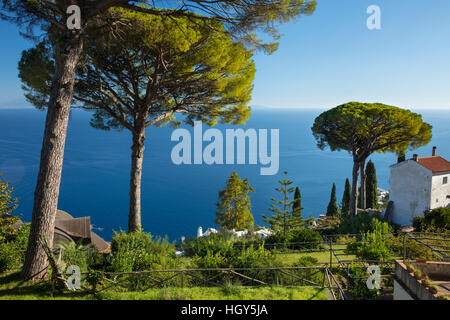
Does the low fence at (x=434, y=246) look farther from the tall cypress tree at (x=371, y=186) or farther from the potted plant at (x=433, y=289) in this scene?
the tall cypress tree at (x=371, y=186)

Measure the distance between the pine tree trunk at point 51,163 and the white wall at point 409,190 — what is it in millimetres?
20661

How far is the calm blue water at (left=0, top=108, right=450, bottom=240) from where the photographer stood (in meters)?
57.6

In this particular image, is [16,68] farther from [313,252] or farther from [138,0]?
[313,252]

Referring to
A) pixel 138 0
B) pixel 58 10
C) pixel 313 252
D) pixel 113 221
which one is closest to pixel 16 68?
pixel 58 10

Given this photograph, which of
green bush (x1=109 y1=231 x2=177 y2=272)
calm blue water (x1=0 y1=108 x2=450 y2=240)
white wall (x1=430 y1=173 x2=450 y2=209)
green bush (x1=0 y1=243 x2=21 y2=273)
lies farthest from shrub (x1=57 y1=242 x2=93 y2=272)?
calm blue water (x1=0 y1=108 x2=450 y2=240)

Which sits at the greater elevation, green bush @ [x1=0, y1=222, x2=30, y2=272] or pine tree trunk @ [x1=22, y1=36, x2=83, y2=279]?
pine tree trunk @ [x1=22, y1=36, x2=83, y2=279]

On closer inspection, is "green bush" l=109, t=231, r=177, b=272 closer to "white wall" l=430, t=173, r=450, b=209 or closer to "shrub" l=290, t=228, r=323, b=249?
"shrub" l=290, t=228, r=323, b=249

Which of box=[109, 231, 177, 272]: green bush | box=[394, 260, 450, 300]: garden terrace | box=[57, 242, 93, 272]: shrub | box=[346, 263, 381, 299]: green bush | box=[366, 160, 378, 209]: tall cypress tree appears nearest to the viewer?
box=[394, 260, 450, 300]: garden terrace

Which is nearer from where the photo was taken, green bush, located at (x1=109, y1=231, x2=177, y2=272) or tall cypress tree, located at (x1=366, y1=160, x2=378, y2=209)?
green bush, located at (x1=109, y1=231, x2=177, y2=272)

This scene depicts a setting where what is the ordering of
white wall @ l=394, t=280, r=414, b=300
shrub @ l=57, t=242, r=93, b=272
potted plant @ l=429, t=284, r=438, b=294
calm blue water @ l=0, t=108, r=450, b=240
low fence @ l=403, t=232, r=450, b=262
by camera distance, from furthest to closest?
1. calm blue water @ l=0, t=108, r=450, b=240
2. low fence @ l=403, t=232, r=450, b=262
3. shrub @ l=57, t=242, r=93, b=272
4. white wall @ l=394, t=280, r=414, b=300
5. potted plant @ l=429, t=284, r=438, b=294

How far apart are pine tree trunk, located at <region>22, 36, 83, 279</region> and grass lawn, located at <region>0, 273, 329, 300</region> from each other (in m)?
0.38

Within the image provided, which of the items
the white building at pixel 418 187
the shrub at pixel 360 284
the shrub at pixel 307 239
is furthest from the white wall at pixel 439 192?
the shrub at pixel 360 284
